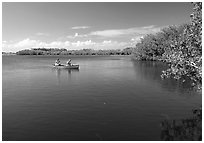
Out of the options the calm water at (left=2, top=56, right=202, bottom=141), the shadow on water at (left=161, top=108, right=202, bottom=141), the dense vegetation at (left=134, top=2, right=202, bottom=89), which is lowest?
the shadow on water at (left=161, top=108, right=202, bottom=141)

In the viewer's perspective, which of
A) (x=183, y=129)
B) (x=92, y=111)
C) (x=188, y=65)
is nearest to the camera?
(x=183, y=129)

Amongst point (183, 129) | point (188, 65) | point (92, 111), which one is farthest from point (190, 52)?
point (92, 111)

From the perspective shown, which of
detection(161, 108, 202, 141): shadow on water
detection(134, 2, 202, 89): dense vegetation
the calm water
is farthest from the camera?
detection(134, 2, 202, 89): dense vegetation

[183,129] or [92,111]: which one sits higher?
[92,111]

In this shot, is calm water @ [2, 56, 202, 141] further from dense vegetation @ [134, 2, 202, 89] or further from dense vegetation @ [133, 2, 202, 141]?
dense vegetation @ [134, 2, 202, 89]

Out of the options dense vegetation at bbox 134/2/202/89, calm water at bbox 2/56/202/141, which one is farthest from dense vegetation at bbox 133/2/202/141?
calm water at bbox 2/56/202/141

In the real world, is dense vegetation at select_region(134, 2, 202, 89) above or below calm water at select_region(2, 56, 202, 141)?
above

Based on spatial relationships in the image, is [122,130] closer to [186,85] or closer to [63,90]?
[63,90]

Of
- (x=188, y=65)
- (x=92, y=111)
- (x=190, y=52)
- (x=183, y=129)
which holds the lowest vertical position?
(x=183, y=129)

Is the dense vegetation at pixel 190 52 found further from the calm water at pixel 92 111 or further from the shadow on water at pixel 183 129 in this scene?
the calm water at pixel 92 111

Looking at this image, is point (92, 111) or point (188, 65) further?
point (92, 111)

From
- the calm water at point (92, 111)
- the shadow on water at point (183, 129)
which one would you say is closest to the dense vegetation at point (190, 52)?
the shadow on water at point (183, 129)

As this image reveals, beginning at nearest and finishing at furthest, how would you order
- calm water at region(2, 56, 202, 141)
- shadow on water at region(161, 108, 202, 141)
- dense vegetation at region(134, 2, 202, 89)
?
shadow on water at region(161, 108, 202, 141) < calm water at region(2, 56, 202, 141) < dense vegetation at region(134, 2, 202, 89)

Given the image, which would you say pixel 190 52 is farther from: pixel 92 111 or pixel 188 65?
pixel 92 111
